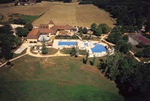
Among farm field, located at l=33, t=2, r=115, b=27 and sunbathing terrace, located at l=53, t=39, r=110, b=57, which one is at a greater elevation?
farm field, located at l=33, t=2, r=115, b=27

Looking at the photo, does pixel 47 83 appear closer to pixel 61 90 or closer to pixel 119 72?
pixel 61 90

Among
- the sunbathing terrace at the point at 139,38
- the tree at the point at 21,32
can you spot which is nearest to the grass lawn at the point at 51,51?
the tree at the point at 21,32

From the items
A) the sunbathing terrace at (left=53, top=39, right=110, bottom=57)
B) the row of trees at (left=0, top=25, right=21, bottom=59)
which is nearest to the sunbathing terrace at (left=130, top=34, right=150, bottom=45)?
the sunbathing terrace at (left=53, top=39, right=110, bottom=57)

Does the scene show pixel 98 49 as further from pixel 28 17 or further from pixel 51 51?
pixel 28 17

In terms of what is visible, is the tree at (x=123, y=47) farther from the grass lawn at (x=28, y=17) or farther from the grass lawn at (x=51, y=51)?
the grass lawn at (x=28, y=17)

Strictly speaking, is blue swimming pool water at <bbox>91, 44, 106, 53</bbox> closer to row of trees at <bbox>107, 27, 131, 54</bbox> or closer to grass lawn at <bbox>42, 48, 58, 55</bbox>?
row of trees at <bbox>107, 27, 131, 54</bbox>

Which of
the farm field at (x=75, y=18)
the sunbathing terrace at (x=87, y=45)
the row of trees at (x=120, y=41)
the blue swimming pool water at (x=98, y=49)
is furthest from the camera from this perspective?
the farm field at (x=75, y=18)
